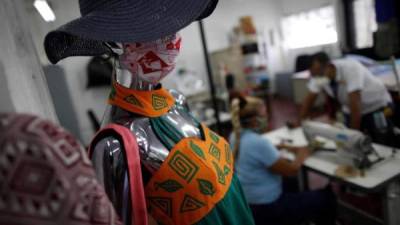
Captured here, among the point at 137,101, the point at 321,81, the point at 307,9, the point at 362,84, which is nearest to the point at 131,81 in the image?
the point at 137,101

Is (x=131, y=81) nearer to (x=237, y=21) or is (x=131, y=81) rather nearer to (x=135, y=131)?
(x=135, y=131)

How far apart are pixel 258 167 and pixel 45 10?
1252 mm

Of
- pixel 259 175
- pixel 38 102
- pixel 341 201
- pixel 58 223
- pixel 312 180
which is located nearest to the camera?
pixel 58 223

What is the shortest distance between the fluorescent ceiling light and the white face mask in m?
2.05

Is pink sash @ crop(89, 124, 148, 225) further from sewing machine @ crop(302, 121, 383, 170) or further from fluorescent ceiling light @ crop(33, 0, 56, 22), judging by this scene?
sewing machine @ crop(302, 121, 383, 170)

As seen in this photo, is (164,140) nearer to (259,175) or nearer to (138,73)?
(138,73)

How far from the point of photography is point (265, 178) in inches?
63.4

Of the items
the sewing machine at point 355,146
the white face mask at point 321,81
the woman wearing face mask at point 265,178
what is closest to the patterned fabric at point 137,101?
the woman wearing face mask at point 265,178

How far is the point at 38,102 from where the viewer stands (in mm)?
679

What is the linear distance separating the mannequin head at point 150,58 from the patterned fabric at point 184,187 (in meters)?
0.19

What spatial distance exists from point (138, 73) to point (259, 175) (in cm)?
111

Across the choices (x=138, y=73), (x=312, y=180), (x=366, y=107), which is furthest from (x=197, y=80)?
(x=138, y=73)

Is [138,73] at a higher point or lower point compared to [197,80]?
higher

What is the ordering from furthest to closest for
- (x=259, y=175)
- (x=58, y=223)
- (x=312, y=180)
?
(x=312, y=180)
(x=259, y=175)
(x=58, y=223)
